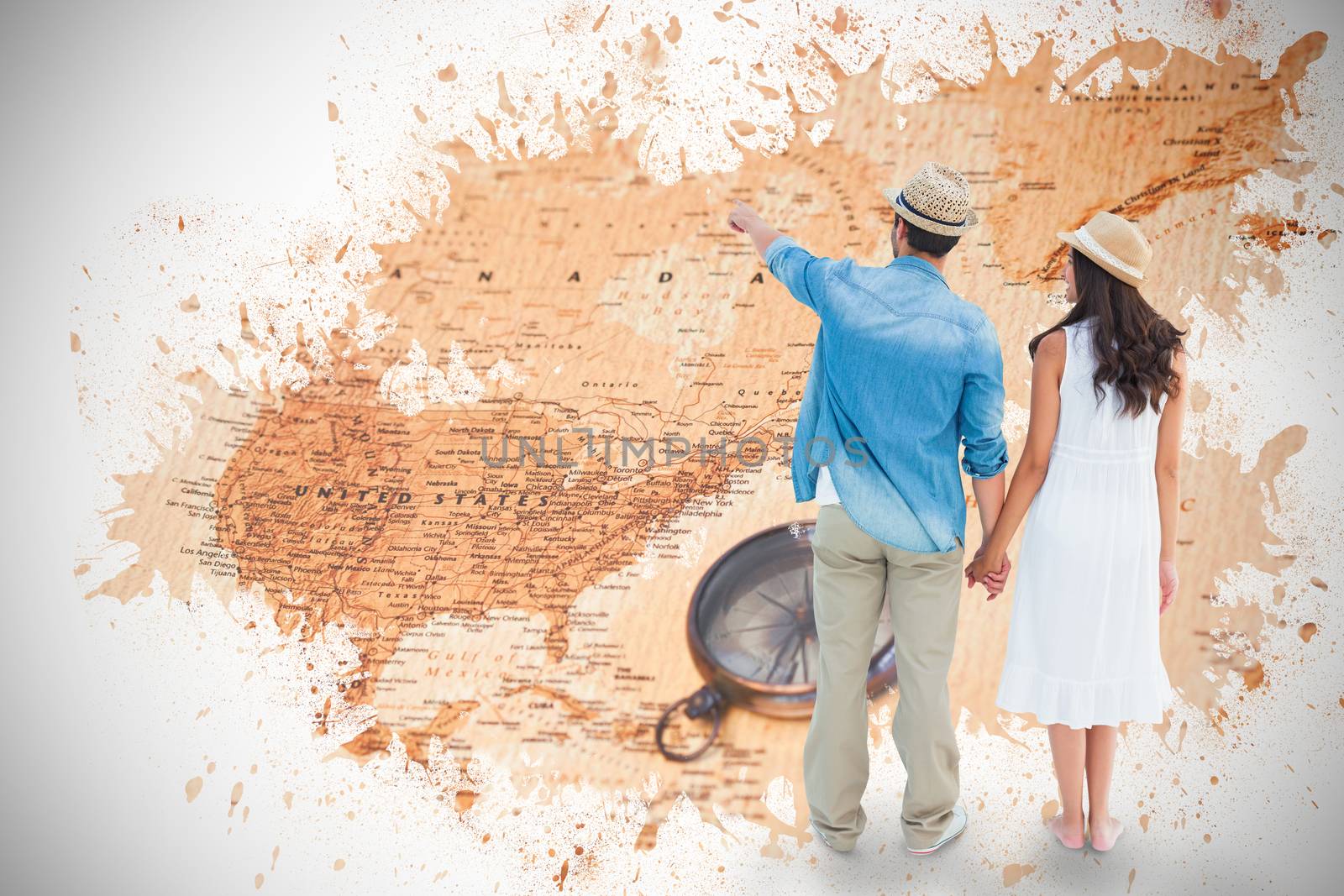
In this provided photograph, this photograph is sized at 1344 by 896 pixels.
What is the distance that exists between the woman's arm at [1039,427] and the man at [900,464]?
0.14 ft

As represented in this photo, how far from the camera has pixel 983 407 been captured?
1956 mm

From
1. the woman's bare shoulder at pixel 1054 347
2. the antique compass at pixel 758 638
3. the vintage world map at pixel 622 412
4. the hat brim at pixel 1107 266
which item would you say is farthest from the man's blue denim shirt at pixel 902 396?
the vintage world map at pixel 622 412

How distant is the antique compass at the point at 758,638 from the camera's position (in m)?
2.71

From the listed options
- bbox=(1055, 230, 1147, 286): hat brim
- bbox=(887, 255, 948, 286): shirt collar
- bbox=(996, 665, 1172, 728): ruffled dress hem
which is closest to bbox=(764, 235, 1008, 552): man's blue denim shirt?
bbox=(887, 255, 948, 286): shirt collar

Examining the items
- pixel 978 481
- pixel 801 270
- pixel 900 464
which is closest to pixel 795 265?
pixel 801 270

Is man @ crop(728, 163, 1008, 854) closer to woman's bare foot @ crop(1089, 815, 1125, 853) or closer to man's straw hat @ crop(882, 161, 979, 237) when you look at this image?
man's straw hat @ crop(882, 161, 979, 237)

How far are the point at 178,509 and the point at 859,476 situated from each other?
7.34 ft

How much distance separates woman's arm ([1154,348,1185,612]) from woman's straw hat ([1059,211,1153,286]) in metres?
0.20

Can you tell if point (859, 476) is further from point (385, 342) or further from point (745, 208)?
point (385, 342)

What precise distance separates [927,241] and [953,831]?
141 cm

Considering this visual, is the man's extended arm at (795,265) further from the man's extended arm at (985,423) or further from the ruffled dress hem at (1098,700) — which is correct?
the ruffled dress hem at (1098,700)

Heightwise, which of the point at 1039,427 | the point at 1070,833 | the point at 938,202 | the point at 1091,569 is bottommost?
the point at 1070,833

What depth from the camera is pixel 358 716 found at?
2.82 meters

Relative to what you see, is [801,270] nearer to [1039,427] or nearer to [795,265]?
[795,265]
